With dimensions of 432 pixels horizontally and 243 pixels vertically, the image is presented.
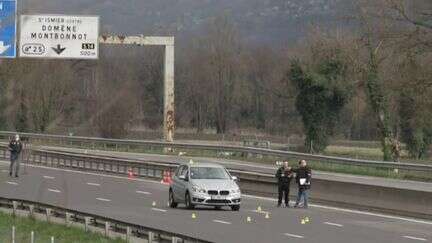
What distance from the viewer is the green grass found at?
54.2 feet

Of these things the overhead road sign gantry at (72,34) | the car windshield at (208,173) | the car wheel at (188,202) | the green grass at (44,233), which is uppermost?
the overhead road sign gantry at (72,34)

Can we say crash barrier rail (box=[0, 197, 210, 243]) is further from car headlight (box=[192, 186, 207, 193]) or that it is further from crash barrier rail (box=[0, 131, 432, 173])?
crash barrier rail (box=[0, 131, 432, 173])

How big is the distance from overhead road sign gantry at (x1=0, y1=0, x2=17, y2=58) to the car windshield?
33.2 ft

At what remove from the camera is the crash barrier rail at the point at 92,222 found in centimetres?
1498

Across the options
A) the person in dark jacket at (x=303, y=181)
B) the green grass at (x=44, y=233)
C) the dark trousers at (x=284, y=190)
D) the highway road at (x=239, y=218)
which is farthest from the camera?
the dark trousers at (x=284, y=190)

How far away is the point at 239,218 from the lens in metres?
24.0

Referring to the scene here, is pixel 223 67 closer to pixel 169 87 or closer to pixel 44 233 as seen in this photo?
pixel 169 87

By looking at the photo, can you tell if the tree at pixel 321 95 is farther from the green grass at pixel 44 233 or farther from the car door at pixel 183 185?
the green grass at pixel 44 233

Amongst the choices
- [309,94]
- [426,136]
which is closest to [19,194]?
[309,94]

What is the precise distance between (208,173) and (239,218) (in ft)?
12.9

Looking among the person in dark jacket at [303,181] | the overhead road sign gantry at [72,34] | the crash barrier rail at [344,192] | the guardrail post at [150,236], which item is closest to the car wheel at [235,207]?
the person in dark jacket at [303,181]

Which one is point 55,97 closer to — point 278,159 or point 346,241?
point 346,241

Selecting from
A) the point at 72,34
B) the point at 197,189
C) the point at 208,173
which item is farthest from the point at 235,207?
the point at 72,34

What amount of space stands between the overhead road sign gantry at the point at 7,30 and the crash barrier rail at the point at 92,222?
12.0 ft
